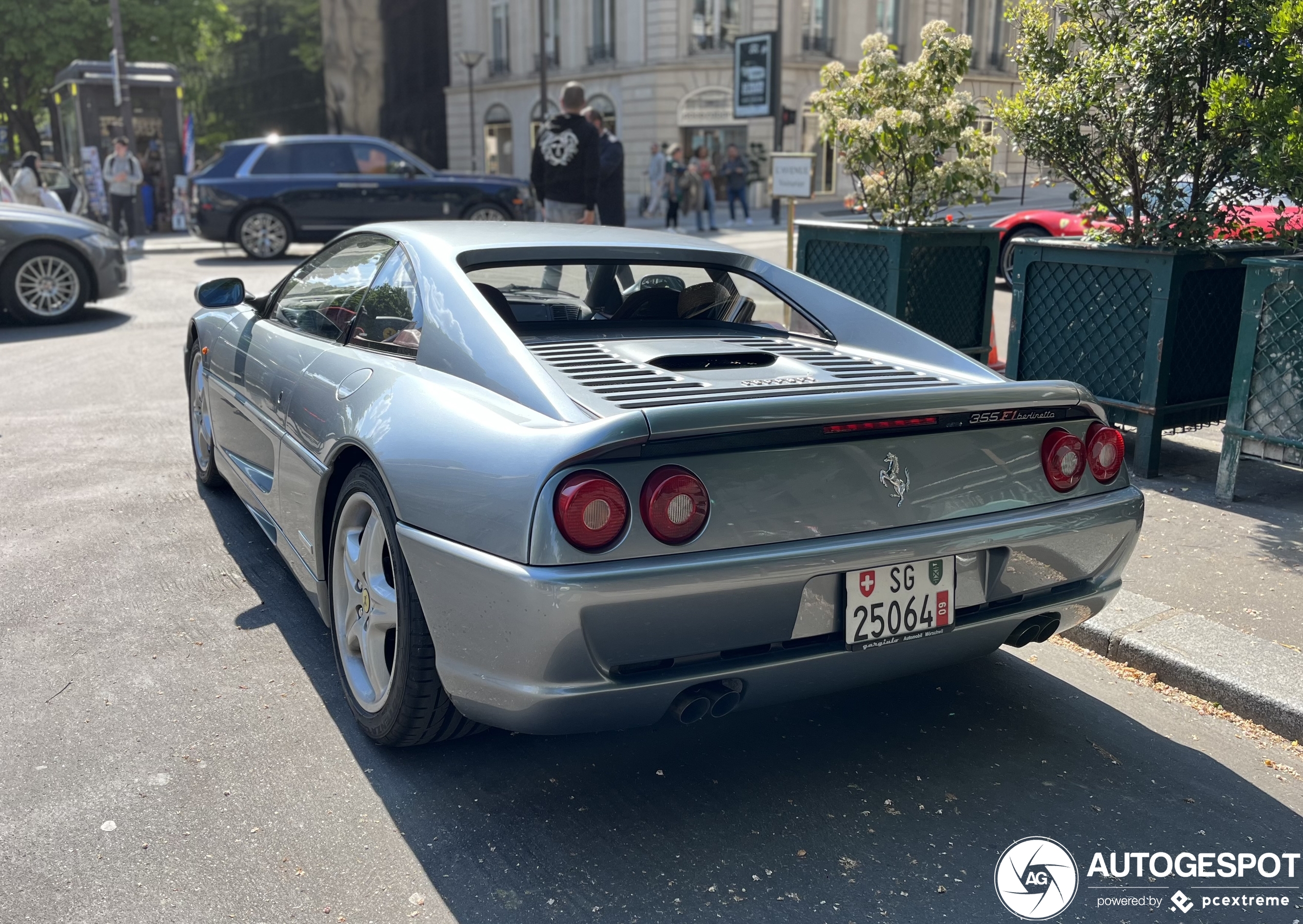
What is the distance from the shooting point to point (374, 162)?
17609 mm

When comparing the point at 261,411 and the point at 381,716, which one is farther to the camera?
the point at 261,411

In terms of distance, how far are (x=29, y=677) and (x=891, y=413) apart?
270cm

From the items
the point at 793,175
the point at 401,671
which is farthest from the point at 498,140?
the point at 401,671

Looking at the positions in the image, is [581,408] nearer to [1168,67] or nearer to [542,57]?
[1168,67]

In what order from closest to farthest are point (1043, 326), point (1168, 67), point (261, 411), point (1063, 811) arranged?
point (1063, 811) → point (261, 411) → point (1168, 67) → point (1043, 326)

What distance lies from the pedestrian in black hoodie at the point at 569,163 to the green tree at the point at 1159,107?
393 cm

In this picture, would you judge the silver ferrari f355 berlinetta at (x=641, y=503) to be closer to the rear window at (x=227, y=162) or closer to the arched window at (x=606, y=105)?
the rear window at (x=227, y=162)

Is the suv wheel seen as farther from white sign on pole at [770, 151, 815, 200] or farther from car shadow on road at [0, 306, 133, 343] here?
white sign on pole at [770, 151, 815, 200]

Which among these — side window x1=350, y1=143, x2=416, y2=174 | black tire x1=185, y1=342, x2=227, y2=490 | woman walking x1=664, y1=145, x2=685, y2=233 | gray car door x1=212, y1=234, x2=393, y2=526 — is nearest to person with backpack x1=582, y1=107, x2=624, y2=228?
black tire x1=185, y1=342, x2=227, y2=490

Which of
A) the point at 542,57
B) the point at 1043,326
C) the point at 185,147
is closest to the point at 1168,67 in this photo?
the point at 1043,326

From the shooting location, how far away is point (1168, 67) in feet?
18.1

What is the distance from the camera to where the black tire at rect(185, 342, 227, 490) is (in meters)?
5.27

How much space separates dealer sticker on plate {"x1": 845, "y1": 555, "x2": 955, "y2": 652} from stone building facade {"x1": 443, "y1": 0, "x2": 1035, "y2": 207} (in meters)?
34.0

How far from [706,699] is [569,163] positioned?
293 inches
